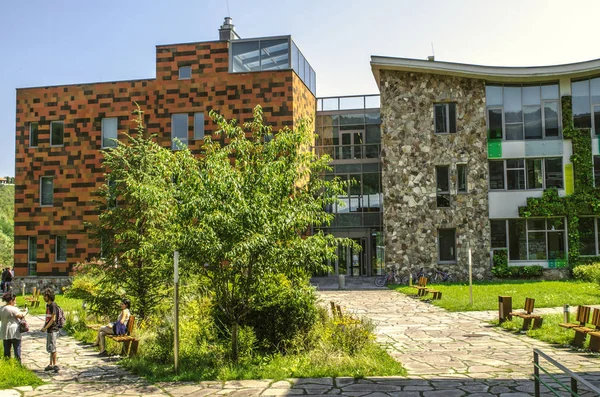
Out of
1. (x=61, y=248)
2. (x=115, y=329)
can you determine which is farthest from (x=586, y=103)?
(x=61, y=248)

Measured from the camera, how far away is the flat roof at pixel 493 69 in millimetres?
31405

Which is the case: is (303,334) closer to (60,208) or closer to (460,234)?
(460,234)

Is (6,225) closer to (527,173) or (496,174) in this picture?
(496,174)

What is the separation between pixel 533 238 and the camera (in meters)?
32.2

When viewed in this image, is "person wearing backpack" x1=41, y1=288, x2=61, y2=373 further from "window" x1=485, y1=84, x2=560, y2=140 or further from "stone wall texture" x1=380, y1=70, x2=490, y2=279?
"window" x1=485, y1=84, x2=560, y2=140

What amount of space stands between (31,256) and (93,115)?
29.8 feet

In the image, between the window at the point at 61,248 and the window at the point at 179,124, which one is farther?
the window at the point at 61,248

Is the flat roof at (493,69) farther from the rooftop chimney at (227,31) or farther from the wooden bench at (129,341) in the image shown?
the wooden bench at (129,341)

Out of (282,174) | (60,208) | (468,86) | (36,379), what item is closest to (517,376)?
(282,174)

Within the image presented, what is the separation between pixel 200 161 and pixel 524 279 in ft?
78.1

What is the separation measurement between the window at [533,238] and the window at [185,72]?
18.8m

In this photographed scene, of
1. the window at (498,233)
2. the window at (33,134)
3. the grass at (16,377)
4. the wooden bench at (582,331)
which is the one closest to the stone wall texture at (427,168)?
the window at (498,233)

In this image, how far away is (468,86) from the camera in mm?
32656

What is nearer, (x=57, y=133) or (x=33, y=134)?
(x=57, y=133)
